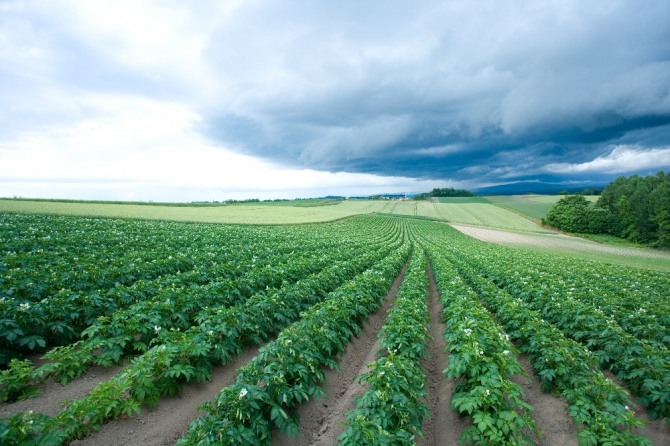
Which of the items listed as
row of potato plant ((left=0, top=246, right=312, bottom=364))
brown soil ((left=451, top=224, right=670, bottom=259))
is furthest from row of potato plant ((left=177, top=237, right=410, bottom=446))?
brown soil ((left=451, top=224, right=670, bottom=259))

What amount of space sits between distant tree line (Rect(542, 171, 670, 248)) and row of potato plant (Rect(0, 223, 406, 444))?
8158cm

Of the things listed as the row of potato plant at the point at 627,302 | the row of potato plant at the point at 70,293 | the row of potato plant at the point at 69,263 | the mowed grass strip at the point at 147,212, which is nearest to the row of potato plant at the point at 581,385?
the row of potato plant at the point at 627,302

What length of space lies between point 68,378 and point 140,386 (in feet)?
7.16

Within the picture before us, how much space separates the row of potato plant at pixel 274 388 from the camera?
13.5ft

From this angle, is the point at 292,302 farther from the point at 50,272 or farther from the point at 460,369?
the point at 50,272

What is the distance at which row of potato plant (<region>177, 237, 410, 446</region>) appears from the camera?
4.12 meters

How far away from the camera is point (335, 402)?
21.9ft

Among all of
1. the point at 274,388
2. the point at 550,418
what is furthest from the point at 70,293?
the point at 550,418

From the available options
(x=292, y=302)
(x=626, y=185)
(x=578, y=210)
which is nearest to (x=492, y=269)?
(x=292, y=302)

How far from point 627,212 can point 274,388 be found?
9495 cm

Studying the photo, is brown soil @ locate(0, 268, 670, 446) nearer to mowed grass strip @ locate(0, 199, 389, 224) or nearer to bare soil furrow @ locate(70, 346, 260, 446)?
bare soil furrow @ locate(70, 346, 260, 446)

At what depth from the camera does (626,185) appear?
79.2 meters

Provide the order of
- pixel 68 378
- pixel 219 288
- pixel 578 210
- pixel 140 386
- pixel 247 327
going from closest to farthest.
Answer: pixel 140 386 → pixel 68 378 → pixel 247 327 → pixel 219 288 → pixel 578 210

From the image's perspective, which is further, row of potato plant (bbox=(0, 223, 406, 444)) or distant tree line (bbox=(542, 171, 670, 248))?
distant tree line (bbox=(542, 171, 670, 248))
